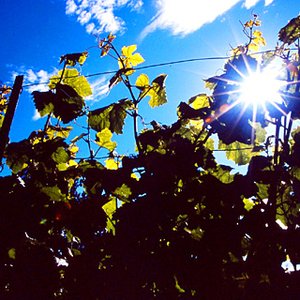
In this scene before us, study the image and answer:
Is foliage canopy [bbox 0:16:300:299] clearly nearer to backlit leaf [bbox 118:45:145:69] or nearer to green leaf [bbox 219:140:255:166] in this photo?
green leaf [bbox 219:140:255:166]

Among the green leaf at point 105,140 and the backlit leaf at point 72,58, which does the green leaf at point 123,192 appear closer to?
the green leaf at point 105,140

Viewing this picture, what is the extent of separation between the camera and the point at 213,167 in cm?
206

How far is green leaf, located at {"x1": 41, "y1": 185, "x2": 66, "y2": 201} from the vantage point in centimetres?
207

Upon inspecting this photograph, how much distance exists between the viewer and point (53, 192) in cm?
209

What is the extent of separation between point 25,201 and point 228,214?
1.33 meters

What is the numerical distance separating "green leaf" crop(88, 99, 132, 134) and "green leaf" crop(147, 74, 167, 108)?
436mm

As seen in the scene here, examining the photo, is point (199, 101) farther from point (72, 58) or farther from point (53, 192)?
point (53, 192)

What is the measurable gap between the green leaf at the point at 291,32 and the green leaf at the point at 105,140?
171 centimetres

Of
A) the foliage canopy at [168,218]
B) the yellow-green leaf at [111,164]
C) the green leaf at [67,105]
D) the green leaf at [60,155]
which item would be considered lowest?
the foliage canopy at [168,218]

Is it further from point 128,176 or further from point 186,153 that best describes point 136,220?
point 186,153

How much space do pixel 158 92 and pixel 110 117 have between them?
2.06 feet

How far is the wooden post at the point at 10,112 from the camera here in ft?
8.43

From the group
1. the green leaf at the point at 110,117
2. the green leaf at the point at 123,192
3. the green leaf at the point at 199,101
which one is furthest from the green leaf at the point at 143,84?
the green leaf at the point at 123,192

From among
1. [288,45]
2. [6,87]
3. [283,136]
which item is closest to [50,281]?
[283,136]
